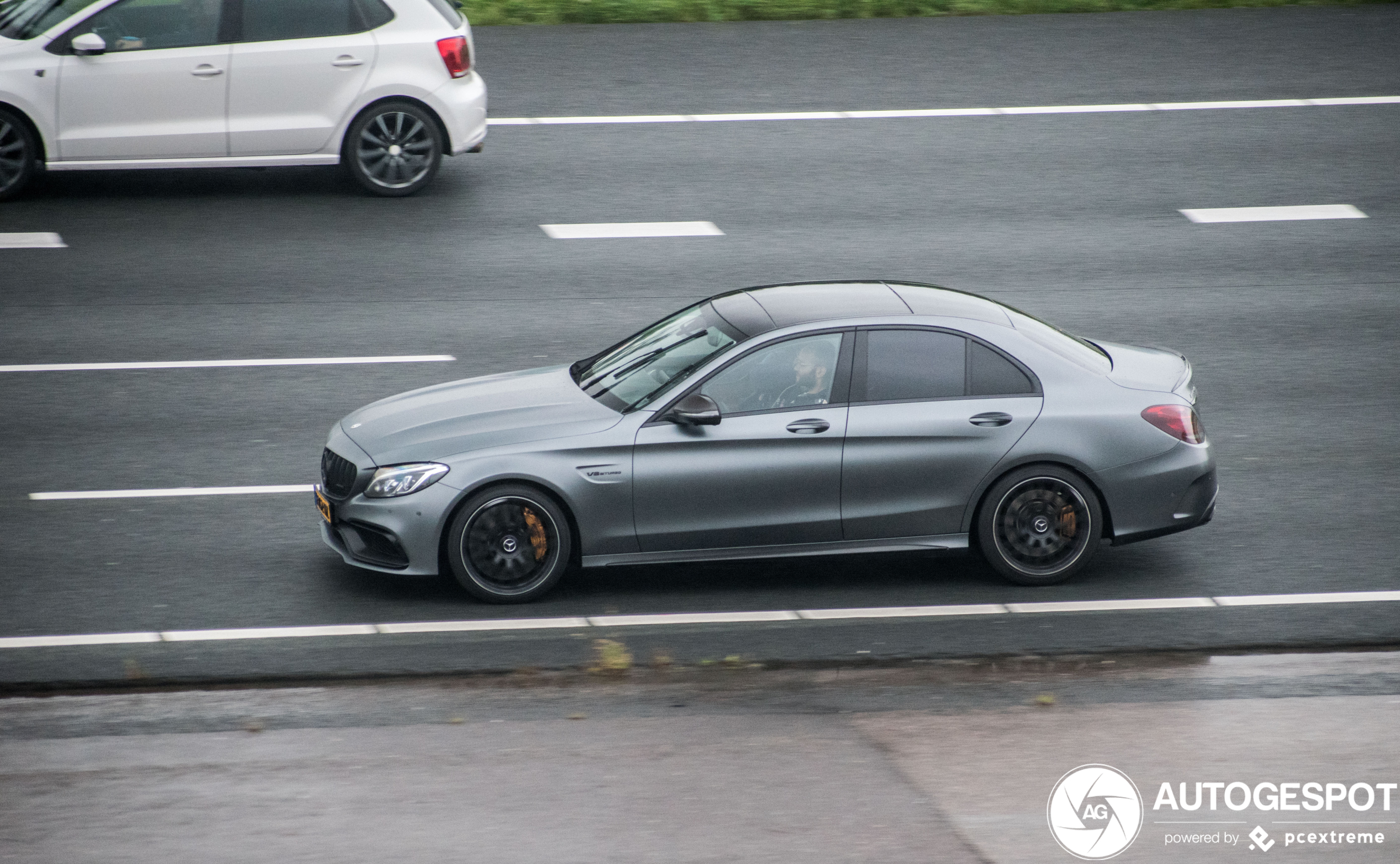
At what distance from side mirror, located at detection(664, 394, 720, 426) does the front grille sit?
165 cm

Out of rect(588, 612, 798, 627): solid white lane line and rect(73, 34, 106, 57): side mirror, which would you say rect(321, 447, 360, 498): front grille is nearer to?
rect(588, 612, 798, 627): solid white lane line

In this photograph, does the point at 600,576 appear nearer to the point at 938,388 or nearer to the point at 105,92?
the point at 938,388

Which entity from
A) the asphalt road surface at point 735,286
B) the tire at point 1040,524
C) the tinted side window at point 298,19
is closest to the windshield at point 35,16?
the tinted side window at point 298,19

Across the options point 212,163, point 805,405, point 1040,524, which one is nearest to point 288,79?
point 212,163

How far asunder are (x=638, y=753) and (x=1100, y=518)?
10.2 feet

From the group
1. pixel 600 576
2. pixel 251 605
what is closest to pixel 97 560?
pixel 251 605

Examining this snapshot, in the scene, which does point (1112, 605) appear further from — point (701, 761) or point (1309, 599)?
point (701, 761)

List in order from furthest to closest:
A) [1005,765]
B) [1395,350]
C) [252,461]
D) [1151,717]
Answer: [1395,350] < [252,461] < [1151,717] < [1005,765]

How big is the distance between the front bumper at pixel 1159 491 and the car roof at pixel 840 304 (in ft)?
3.39

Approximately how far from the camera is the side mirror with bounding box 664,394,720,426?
8.49m

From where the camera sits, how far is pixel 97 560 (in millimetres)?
9117

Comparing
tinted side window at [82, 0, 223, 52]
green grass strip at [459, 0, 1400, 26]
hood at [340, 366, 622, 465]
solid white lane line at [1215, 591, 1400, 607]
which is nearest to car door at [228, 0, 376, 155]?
tinted side window at [82, 0, 223, 52]

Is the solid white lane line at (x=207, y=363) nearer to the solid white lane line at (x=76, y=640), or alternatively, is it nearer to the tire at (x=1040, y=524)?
the solid white lane line at (x=76, y=640)

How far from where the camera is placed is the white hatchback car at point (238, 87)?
1448 cm
